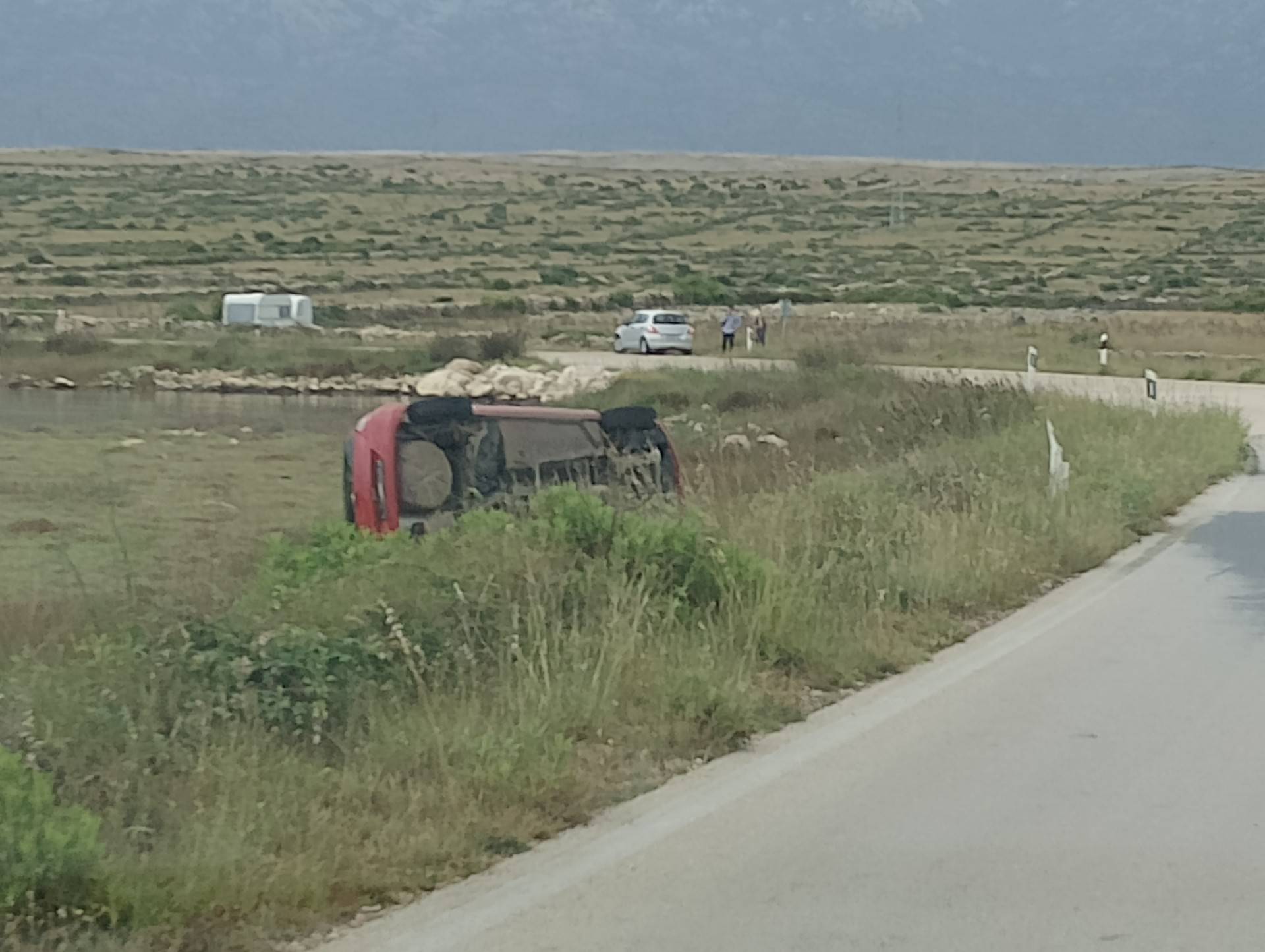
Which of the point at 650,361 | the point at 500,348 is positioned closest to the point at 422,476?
the point at 650,361

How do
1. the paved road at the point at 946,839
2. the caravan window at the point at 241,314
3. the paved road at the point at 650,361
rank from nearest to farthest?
the paved road at the point at 946,839, the paved road at the point at 650,361, the caravan window at the point at 241,314

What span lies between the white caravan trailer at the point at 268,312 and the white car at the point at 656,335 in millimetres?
13473

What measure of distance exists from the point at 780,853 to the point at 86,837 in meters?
2.50

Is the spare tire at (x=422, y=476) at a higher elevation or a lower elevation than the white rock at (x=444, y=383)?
higher

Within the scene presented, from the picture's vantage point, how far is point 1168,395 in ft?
118

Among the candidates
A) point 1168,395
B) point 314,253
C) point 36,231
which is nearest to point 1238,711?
point 1168,395

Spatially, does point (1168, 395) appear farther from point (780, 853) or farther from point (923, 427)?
point (780, 853)

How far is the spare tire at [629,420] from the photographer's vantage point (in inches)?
643

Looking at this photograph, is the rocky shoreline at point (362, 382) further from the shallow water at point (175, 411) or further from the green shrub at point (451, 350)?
the green shrub at point (451, 350)

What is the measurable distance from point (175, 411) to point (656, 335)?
14761 millimetres

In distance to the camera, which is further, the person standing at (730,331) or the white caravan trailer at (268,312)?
the white caravan trailer at (268,312)

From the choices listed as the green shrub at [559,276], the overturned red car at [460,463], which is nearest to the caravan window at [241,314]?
the green shrub at [559,276]

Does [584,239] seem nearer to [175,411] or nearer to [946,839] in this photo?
[175,411]

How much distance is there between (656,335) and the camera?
52.7 meters
